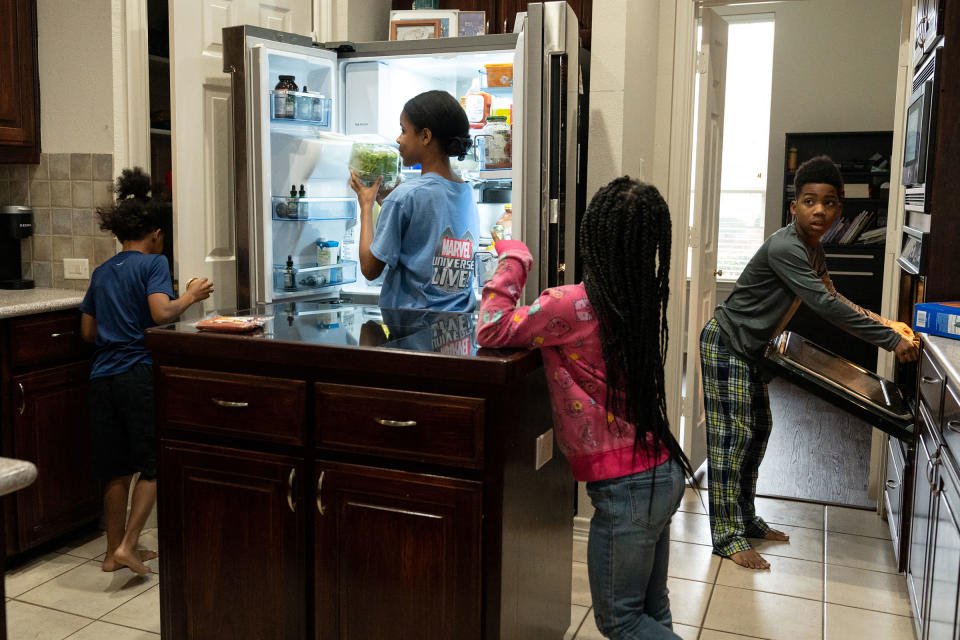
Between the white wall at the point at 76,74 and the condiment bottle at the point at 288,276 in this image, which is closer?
the condiment bottle at the point at 288,276

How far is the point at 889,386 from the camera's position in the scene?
10.7ft

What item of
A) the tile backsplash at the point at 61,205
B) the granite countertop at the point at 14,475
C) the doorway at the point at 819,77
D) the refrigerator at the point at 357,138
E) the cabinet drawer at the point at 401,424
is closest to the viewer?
the granite countertop at the point at 14,475

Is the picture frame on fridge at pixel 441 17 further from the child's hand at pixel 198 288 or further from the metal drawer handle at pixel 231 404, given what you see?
the metal drawer handle at pixel 231 404

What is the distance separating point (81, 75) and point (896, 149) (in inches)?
130

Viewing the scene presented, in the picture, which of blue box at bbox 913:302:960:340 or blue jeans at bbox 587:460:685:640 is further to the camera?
blue box at bbox 913:302:960:340

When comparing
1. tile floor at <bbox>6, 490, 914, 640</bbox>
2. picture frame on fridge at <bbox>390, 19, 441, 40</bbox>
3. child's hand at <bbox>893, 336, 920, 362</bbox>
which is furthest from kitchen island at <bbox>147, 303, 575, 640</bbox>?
picture frame on fridge at <bbox>390, 19, 441, 40</bbox>

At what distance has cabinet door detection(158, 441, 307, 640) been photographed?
2158 millimetres

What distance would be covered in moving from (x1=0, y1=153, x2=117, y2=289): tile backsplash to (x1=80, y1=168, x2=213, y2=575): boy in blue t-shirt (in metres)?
0.47

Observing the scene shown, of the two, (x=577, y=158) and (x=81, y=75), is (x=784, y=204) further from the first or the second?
(x=81, y=75)

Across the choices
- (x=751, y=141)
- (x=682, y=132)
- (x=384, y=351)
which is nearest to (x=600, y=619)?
(x=384, y=351)

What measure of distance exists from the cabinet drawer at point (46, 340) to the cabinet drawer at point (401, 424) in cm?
156

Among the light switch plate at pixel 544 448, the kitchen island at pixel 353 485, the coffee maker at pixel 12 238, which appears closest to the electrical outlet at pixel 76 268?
the coffee maker at pixel 12 238

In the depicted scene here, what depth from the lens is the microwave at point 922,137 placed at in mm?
2773

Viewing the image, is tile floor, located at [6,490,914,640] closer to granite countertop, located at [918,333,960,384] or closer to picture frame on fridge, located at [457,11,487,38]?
granite countertop, located at [918,333,960,384]
